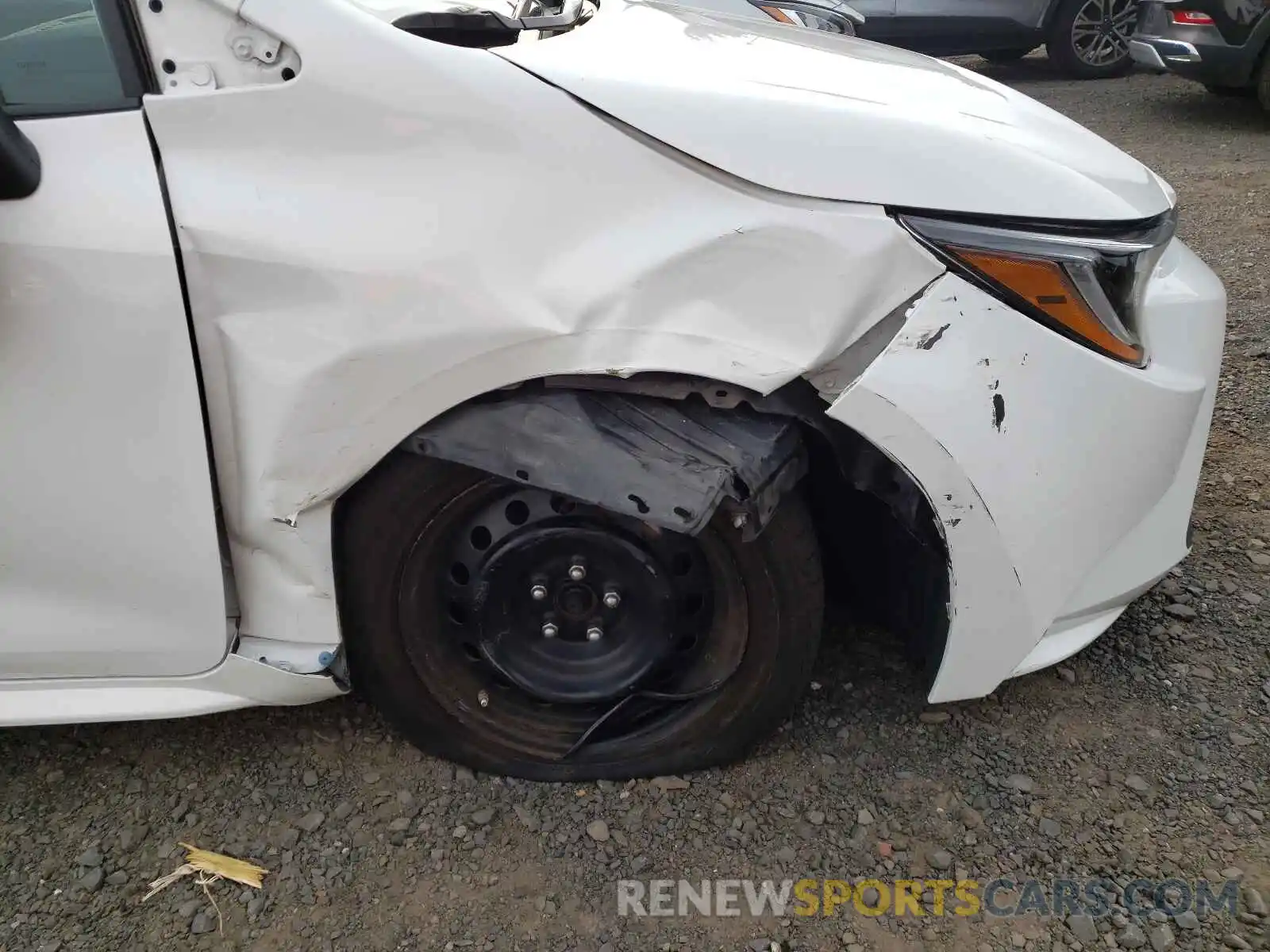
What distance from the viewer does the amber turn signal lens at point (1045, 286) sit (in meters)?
1.59

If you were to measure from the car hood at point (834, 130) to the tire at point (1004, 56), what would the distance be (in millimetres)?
7726

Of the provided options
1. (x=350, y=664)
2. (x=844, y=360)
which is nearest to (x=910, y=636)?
(x=844, y=360)

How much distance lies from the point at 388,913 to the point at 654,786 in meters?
0.57

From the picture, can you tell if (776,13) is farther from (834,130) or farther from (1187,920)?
(1187,920)

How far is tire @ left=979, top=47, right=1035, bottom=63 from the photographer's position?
8.58 m

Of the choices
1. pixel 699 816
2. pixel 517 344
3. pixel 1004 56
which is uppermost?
pixel 517 344

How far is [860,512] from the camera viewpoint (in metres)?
2.06

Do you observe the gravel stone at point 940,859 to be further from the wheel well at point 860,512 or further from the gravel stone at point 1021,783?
the wheel well at point 860,512

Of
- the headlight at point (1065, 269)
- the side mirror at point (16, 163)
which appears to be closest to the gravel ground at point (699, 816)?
the headlight at point (1065, 269)

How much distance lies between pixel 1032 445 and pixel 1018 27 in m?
7.51

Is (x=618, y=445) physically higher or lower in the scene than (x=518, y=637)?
higher

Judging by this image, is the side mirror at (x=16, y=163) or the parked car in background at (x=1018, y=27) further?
the parked car in background at (x=1018, y=27)

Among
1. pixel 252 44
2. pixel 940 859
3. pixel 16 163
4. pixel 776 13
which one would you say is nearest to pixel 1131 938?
pixel 940 859

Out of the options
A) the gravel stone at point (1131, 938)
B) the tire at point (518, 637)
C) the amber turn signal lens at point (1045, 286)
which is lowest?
the gravel stone at point (1131, 938)
